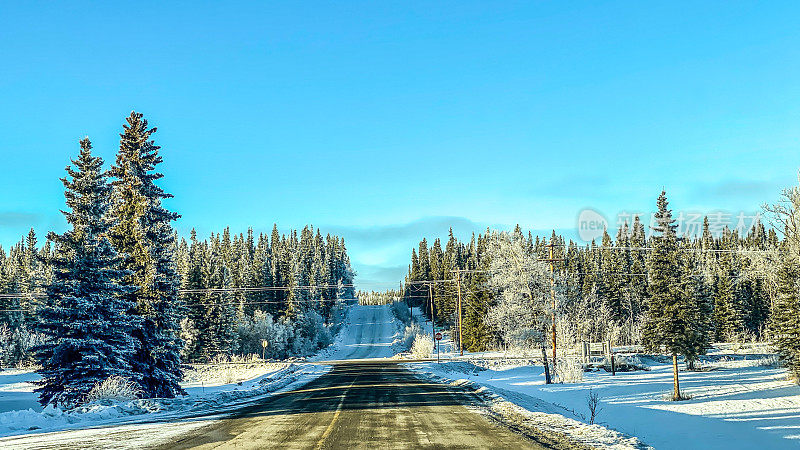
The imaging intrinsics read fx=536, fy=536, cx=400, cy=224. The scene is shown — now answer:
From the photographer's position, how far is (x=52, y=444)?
11.4 meters

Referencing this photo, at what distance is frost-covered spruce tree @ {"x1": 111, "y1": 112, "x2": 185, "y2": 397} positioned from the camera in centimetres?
2461

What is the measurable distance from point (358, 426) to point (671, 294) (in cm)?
2423

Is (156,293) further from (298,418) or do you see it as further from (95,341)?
(298,418)

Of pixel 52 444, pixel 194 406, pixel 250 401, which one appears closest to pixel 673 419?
pixel 250 401

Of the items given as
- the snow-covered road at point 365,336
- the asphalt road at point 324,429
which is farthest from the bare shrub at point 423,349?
the asphalt road at point 324,429

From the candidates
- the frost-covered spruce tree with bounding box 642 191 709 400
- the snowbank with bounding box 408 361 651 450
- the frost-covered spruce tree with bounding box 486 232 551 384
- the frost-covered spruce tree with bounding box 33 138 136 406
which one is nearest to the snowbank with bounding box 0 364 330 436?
the frost-covered spruce tree with bounding box 33 138 136 406

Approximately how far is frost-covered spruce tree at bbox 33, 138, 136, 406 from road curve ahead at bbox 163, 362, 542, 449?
7.07 meters

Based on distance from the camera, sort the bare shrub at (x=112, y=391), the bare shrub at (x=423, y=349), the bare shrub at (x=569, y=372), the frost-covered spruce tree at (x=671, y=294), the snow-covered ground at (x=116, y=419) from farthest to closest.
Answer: the bare shrub at (x=423, y=349) < the bare shrub at (x=569, y=372) < the frost-covered spruce tree at (x=671, y=294) < the bare shrub at (x=112, y=391) < the snow-covered ground at (x=116, y=419)

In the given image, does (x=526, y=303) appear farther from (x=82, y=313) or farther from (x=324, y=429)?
(x=82, y=313)

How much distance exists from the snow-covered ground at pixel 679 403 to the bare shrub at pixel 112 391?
14582mm

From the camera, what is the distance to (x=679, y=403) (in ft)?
88.5

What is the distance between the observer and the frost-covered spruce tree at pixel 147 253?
2461cm

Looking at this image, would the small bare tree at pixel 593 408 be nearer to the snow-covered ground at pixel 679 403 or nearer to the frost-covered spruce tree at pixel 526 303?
the snow-covered ground at pixel 679 403

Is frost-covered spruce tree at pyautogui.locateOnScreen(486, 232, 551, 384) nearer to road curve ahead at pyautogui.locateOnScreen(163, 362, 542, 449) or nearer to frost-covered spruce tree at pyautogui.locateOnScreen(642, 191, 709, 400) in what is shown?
frost-covered spruce tree at pyautogui.locateOnScreen(642, 191, 709, 400)
